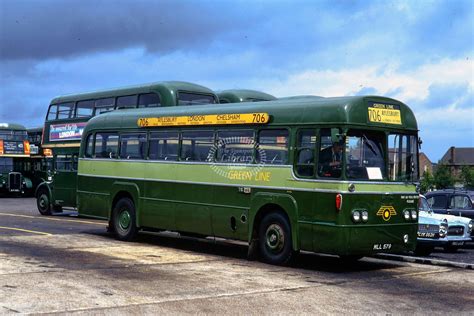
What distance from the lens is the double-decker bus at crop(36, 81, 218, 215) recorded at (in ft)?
67.7

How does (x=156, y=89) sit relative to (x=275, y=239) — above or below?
above

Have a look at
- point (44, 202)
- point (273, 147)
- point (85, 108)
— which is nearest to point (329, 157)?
point (273, 147)

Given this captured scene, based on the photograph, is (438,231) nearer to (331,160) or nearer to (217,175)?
(331,160)

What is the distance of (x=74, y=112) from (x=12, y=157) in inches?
805

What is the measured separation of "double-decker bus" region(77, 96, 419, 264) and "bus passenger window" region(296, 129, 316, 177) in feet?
0.06

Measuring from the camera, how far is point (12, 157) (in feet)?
144

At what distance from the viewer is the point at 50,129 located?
26750mm

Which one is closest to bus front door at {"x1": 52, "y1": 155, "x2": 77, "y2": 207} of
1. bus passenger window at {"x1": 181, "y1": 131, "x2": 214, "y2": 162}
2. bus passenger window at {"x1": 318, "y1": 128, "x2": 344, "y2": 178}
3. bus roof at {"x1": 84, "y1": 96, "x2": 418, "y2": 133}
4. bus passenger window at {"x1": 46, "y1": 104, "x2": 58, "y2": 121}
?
bus passenger window at {"x1": 46, "y1": 104, "x2": 58, "y2": 121}

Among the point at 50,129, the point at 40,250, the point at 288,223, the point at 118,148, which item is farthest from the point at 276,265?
the point at 50,129

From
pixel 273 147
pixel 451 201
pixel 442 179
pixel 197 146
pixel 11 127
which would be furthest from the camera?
pixel 442 179

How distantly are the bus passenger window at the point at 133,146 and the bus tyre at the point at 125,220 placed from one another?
1.14m

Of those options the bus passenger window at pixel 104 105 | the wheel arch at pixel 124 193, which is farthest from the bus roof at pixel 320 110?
the bus passenger window at pixel 104 105

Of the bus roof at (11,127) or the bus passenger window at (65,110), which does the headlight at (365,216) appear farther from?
the bus roof at (11,127)

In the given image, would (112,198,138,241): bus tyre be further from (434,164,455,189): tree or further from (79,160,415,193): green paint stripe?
(434,164,455,189): tree
